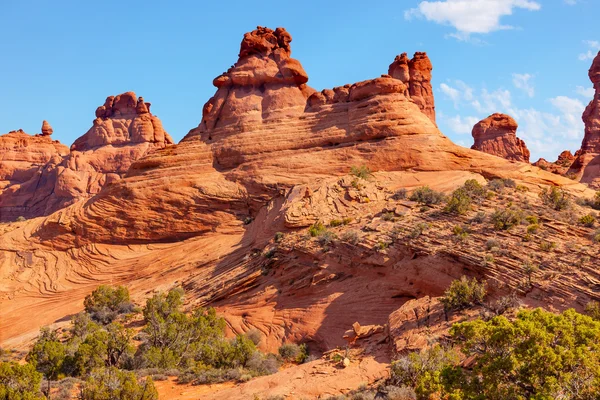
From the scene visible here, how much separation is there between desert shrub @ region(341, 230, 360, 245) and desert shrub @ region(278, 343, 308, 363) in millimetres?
4530

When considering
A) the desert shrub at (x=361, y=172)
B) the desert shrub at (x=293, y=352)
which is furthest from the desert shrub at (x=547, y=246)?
the desert shrub at (x=361, y=172)

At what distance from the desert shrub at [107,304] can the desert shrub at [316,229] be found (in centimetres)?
852

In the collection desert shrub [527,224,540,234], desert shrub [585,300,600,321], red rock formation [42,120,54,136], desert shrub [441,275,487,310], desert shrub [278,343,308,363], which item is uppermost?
red rock formation [42,120,54,136]

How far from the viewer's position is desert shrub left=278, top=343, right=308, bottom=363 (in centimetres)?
1988

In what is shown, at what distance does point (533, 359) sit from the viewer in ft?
33.4

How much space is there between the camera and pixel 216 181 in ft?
107

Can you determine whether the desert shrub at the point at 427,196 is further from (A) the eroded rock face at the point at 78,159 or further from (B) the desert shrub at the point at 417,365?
(A) the eroded rock face at the point at 78,159

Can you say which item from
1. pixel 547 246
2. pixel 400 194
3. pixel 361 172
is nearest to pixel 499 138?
Answer: pixel 361 172

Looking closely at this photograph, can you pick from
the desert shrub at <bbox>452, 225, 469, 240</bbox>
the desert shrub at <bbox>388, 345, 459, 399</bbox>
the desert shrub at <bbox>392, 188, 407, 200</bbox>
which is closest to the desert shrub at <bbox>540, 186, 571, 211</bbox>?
the desert shrub at <bbox>452, 225, 469, 240</bbox>

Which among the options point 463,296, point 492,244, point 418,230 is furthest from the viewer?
point 418,230

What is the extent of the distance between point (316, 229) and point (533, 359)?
590 inches

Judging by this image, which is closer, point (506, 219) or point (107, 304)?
point (506, 219)

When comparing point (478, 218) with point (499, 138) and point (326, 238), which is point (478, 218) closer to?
point (326, 238)

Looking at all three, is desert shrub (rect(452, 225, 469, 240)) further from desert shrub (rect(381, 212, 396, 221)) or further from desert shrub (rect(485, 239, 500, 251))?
desert shrub (rect(381, 212, 396, 221))
